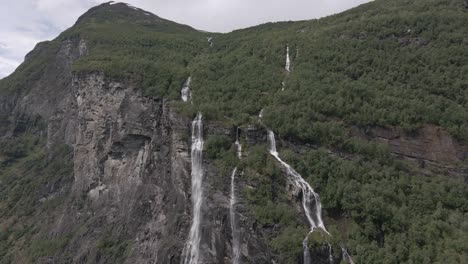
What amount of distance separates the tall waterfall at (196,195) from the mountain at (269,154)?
18 cm

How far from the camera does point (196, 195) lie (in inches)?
2227

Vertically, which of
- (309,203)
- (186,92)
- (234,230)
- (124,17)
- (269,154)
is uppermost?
(124,17)

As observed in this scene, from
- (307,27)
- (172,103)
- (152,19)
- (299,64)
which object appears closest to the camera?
(172,103)

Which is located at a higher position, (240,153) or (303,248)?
(240,153)

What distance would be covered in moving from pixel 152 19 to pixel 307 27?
61164 mm

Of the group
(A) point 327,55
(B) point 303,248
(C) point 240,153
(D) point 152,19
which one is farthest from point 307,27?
(D) point 152,19

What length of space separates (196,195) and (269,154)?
31.8 ft

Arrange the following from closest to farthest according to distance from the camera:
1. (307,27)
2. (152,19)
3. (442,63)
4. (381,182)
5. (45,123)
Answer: (381,182), (442,63), (307,27), (45,123), (152,19)

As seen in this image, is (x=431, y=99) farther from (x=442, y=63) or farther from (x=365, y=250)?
(x=365, y=250)

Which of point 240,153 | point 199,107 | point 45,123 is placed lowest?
point 45,123

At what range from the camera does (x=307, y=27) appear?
8725 centimetres

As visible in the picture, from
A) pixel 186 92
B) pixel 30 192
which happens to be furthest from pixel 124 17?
pixel 186 92

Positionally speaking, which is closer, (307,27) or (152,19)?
(307,27)

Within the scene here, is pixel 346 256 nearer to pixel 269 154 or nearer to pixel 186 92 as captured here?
pixel 269 154
